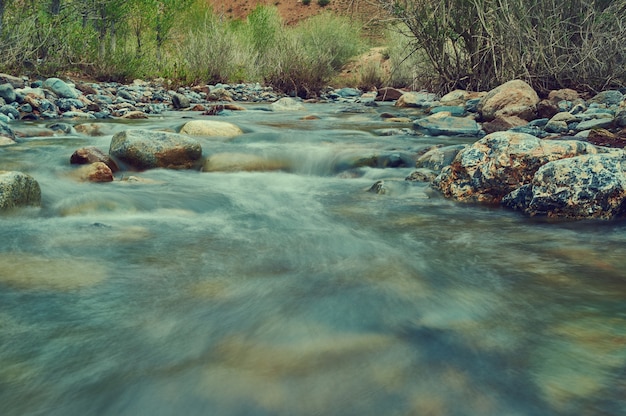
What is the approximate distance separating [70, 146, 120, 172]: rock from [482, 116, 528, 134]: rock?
4081 mm

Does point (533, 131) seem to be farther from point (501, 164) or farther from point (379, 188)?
point (379, 188)

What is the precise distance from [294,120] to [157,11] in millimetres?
12569

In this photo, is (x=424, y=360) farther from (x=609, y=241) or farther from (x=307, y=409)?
(x=609, y=241)

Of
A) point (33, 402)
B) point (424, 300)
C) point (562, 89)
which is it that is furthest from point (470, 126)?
point (33, 402)

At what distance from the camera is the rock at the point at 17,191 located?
300 centimetres

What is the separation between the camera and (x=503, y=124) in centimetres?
638

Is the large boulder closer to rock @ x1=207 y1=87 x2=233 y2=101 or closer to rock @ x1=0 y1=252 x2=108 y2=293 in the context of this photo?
rock @ x1=0 y1=252 x2=108 y2=293

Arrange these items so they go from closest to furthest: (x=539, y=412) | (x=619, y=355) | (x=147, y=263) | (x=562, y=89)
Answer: (x=539, y=412) → (x=619, y=355) → (x=147, y=263) → (x=562, y=89)

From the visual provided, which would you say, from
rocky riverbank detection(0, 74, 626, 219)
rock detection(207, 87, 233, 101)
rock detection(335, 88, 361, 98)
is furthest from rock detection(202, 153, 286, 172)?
rock detection(335, 88, 361, 98)

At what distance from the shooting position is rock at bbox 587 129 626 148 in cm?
468

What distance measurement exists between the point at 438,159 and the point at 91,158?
2.78 m

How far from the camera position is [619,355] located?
1.53 meters

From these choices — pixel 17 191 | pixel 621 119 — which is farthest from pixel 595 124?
pixel 17 191

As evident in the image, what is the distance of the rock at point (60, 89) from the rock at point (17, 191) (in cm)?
556
